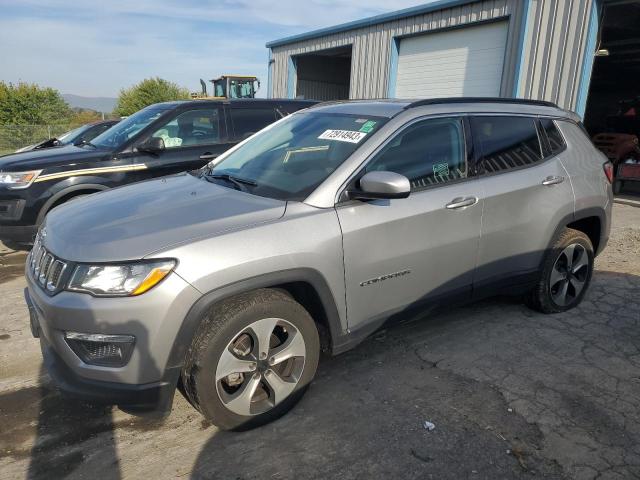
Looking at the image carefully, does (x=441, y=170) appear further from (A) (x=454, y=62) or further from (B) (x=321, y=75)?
(B) (x=321, y=75)

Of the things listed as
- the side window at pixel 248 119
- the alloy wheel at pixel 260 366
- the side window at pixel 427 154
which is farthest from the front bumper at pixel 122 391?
the side window at pixel 248 119

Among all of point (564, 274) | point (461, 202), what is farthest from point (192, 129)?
point (564, 274)

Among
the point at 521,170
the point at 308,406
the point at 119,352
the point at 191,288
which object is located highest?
the point at 521,170

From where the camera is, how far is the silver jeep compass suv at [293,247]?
232cm

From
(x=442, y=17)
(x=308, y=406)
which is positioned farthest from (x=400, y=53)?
(x=308, y=406)

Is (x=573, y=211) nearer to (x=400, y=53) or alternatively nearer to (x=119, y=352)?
(x=119, y=352)

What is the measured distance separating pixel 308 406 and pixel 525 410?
128 cm

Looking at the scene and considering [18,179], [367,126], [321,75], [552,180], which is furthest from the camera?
[321,75]

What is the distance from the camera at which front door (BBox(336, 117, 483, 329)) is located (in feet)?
9.41

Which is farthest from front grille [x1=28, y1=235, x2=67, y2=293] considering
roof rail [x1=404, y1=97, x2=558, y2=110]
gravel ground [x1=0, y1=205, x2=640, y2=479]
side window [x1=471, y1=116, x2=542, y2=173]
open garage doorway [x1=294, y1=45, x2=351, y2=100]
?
open garage doorway [x1=294, y1=45, x2=351, y2=100]

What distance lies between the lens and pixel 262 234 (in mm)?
2539

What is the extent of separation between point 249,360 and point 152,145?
387cm

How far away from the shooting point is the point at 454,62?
38.3 feet

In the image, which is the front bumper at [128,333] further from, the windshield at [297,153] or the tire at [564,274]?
the tire at [564,274]
